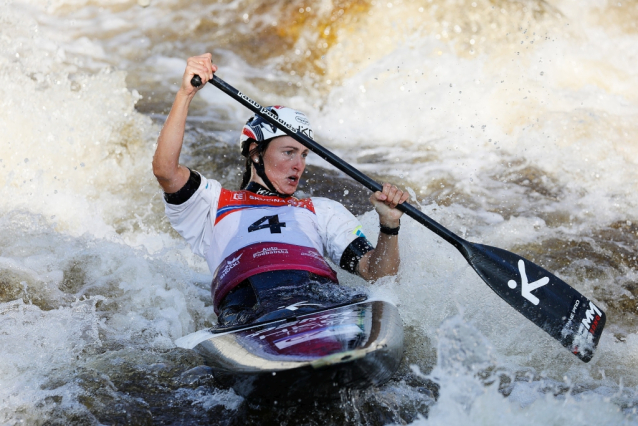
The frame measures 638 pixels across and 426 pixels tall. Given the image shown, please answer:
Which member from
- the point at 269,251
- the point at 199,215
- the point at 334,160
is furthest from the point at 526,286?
the point at 199,215

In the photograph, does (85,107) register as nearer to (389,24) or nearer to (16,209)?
(16,209)

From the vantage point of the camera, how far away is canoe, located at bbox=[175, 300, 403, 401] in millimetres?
2576

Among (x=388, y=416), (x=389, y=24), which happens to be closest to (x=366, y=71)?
(x=389, y=24)

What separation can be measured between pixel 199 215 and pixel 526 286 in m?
1.95

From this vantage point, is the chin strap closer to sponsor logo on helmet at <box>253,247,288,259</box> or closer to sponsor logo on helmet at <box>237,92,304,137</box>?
sponsor logo on helmet at <box>237,92,304,137</box>

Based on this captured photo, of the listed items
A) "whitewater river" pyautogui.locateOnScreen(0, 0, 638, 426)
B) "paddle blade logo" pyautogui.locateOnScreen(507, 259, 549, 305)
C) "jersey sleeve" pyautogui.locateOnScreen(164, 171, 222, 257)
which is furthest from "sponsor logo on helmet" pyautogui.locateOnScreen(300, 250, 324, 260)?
"paddle blade logo" pyautogui.locateOnScreen(507, 259, 549, 305)

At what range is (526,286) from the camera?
362cm

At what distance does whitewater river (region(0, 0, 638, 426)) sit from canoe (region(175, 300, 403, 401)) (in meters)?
0.21

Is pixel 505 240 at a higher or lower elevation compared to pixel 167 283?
higher

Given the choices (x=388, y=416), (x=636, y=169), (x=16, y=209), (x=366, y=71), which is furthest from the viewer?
(x=366, y=71)

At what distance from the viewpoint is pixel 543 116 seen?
7078mm

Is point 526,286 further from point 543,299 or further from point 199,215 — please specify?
point 199,215

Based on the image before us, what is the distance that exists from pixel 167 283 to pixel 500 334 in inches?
88.2

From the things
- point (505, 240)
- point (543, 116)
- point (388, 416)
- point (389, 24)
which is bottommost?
point (388, 416)
